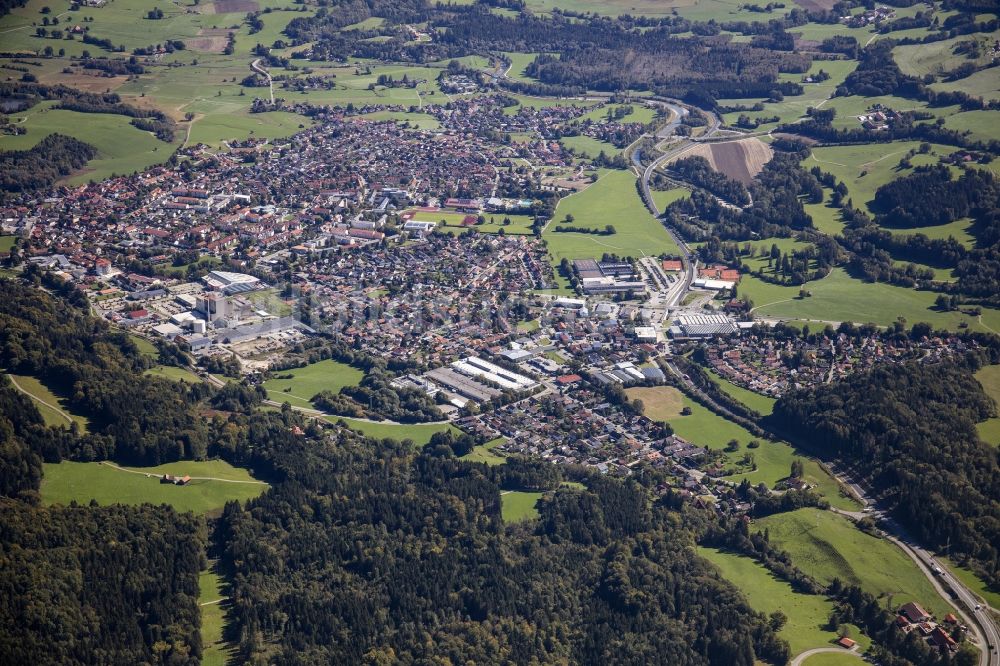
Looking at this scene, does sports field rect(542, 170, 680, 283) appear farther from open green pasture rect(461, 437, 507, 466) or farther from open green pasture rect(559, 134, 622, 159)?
open green pasture rect(461, 437, 507, 466)

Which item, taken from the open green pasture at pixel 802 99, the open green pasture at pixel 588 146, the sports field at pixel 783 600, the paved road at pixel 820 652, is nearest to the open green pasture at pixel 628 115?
the open green pasture at pixel 588 146

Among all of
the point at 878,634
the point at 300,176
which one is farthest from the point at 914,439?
the point at 300,176

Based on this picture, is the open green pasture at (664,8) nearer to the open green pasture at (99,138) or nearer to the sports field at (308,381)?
the open green pasture at (99,138)

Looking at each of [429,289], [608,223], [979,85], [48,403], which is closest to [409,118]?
[608,223]

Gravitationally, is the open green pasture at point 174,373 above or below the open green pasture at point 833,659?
above

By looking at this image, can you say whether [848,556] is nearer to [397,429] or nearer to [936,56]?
[397,429]

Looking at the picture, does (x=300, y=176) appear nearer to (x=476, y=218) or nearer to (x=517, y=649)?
(x=476, y=218)
